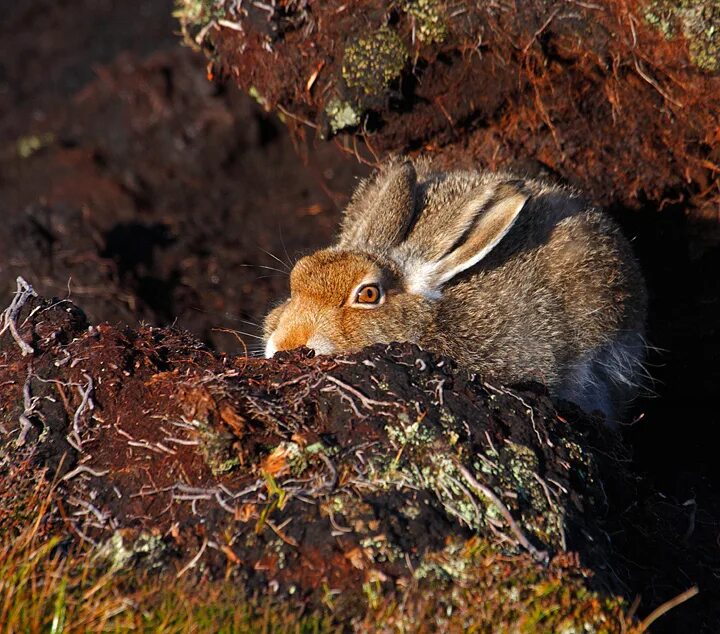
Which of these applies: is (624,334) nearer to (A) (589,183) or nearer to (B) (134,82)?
(A) (589,183)

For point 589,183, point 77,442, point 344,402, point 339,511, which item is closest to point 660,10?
point 589,183

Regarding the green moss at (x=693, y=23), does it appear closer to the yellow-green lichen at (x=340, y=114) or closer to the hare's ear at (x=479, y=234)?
the hare's ear at (x=479, y=234)

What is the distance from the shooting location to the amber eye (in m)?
5.59

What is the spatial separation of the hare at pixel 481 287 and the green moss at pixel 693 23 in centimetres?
131

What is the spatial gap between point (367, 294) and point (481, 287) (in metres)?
0.79

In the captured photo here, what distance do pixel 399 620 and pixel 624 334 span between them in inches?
142

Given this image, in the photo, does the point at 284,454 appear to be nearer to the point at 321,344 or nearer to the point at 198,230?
the point at 321,344

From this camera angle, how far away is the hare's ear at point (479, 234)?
563cm

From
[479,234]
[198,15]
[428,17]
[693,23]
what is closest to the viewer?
[479,234]

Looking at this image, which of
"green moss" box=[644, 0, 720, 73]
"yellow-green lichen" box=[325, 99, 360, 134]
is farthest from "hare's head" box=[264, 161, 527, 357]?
"green moss" box=[644, 0, 720, 73]

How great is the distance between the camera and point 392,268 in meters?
5.79

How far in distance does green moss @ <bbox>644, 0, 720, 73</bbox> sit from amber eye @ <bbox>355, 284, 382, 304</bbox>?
284 centimetres

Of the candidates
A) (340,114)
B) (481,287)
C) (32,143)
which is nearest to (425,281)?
(481,287)

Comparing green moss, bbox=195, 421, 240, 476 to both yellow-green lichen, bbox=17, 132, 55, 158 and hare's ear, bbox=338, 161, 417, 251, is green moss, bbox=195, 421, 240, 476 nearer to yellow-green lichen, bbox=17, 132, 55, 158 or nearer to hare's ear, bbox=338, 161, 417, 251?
hare's ear, bbox=338, 161, 417, 251
